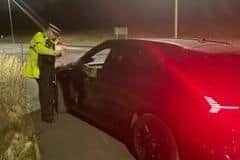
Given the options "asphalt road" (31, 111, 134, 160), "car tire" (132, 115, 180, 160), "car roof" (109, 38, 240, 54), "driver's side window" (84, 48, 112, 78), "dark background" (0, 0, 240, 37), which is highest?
"dark background" (0, 0, 240, 37)

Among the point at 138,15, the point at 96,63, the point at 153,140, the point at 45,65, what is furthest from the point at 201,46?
the point at 138,15

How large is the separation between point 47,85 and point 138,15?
1363 inches

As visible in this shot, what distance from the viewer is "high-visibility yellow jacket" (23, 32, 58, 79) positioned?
840 centimetres

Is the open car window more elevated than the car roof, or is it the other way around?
the car roof

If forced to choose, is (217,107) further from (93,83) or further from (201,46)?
(93,83)

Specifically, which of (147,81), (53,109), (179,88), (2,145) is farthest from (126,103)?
(53,109)

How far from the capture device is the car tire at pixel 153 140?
5.91m

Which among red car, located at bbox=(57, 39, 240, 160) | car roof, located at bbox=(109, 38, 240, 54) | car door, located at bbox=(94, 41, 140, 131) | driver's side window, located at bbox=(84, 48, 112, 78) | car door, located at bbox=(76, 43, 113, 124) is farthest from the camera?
driver's side window, located at bbox=(84, 48, 112, 78)

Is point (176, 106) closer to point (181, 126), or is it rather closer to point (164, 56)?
point (181, 126)

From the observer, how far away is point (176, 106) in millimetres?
5840

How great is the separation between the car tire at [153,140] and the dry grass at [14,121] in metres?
1.23

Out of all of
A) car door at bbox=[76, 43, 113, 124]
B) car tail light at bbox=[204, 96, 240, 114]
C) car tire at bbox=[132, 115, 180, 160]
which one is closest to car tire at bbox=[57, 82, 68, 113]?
car door at bbox=[76, 43, 113, 124]

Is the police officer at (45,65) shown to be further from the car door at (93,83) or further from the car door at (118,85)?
→ the car door at (118,85)

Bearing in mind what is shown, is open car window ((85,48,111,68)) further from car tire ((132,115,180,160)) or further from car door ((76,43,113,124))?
car tire ((132,115,180,160))
